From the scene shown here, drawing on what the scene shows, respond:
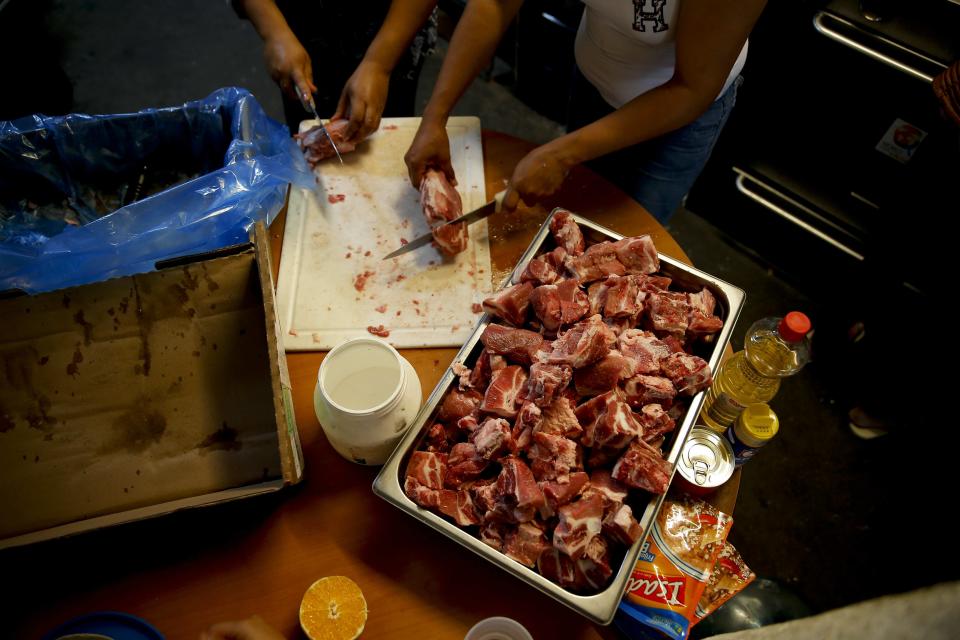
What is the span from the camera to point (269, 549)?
1352 mm

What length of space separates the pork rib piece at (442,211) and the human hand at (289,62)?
→ 24.0 inches

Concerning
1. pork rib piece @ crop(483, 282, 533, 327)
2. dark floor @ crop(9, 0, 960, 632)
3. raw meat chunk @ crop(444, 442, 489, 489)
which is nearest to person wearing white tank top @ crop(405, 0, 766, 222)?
pork rib piece @ crop(483, 282, 533, 327)

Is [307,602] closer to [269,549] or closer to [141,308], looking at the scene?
[269,549]

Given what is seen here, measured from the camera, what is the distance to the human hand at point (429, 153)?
195 centimetres

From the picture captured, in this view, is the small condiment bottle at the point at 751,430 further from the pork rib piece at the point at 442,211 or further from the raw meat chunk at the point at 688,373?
the pork rib piece at the point at 442,211

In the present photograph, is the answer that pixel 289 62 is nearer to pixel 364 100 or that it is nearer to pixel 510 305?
pixel 364 100

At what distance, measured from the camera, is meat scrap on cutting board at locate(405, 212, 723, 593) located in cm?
123

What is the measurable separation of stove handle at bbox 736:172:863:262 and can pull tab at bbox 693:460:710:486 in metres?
2.26

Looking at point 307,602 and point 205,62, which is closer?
point 307,602

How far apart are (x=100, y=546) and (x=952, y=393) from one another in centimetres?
338

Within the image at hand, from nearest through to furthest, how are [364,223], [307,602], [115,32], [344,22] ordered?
[307,602]
[364,223]
[344,22]
[115,32]

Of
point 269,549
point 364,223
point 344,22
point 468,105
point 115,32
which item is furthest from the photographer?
point 115,32

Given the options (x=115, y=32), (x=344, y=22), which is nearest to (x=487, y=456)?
(x=344, y=22)

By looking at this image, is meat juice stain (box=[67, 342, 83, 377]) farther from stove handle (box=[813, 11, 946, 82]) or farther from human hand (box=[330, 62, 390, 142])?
stove handle (box=[813, 11, 946, 82])
